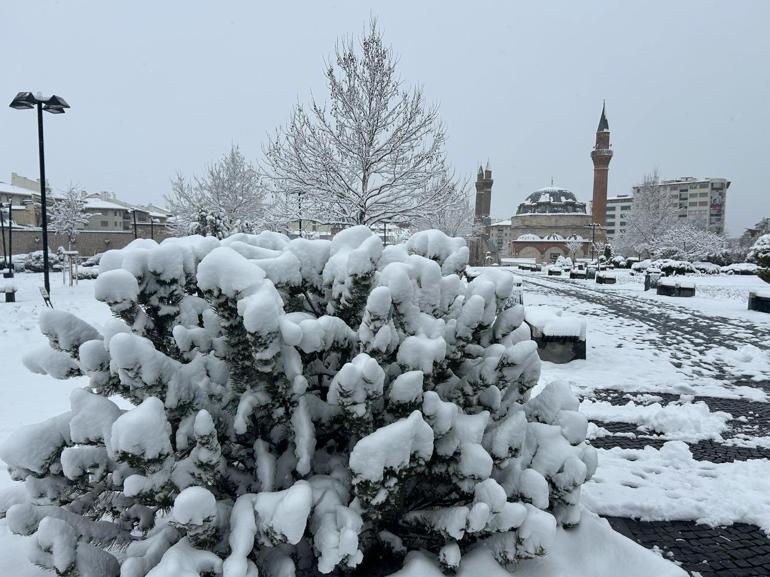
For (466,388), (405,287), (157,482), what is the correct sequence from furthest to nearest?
(466,388)
(405,287)
(157,482)

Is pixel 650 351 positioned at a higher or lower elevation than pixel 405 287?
lower

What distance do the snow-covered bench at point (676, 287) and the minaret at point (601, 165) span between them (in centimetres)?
4871

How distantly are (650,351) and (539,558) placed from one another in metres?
8.34

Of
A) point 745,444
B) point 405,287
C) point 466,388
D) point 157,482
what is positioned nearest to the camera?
point 157,482

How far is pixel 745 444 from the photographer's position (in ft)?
15.3

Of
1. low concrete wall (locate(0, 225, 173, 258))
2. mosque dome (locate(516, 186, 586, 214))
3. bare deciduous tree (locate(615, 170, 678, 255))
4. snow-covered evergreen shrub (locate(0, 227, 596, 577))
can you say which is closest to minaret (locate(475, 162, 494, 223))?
mosque dome (locate(516, 186, 586, 214))

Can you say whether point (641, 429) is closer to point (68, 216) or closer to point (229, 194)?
point (229, 194)

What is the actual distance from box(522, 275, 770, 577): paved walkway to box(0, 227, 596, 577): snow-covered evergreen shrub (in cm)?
105

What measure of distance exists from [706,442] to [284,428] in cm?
446

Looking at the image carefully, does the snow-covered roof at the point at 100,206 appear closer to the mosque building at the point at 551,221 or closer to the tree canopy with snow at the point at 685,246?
the mosque building at the point at 551,221

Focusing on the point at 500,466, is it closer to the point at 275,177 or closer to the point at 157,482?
the point at 157,482

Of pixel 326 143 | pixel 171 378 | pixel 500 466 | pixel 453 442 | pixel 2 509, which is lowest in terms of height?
pixel 2 509

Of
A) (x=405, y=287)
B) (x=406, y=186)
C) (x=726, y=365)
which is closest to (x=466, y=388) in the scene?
(x=405, y=287)

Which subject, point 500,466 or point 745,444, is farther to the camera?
point 745,444
